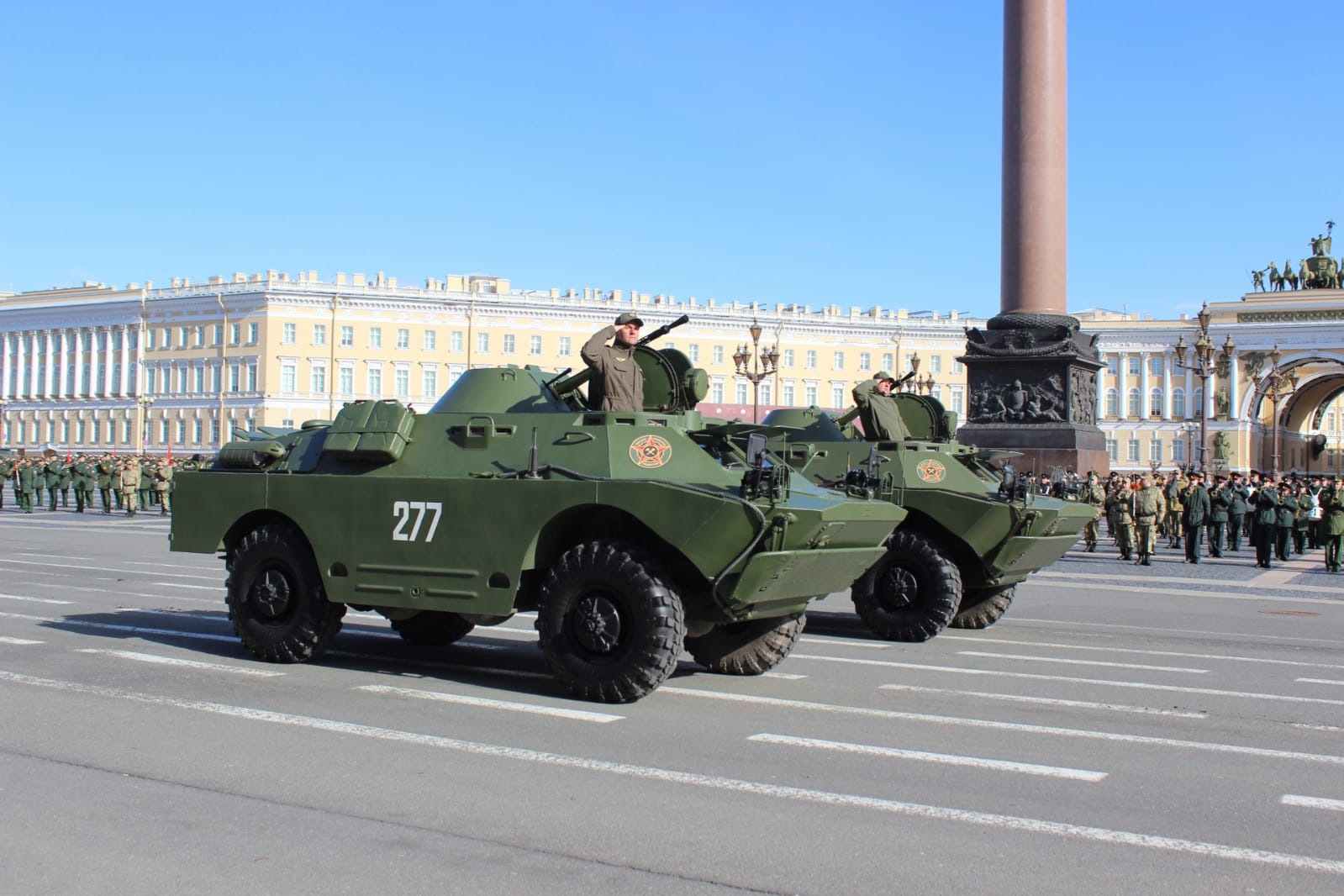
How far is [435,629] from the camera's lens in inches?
448

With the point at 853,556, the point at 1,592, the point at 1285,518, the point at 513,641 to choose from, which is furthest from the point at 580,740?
the point at 1285,518

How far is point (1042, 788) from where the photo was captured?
6.67m

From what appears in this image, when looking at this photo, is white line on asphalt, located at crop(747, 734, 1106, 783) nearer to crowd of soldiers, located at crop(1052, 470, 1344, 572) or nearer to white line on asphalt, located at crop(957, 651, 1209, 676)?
white line on asphalt, located at crop(957, 651, 1209, 676)

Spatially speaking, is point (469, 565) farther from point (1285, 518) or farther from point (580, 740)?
point (1285, 518)

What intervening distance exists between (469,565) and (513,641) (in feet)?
8.68

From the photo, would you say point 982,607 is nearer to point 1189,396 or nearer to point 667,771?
point 667,771

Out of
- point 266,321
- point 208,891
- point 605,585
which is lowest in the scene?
point 208,891

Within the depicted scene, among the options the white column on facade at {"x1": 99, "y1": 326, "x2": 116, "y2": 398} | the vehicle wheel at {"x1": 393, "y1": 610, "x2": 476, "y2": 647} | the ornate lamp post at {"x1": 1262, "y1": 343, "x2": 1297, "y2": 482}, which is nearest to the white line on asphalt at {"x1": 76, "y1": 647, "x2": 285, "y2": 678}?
the vehicle wheel at {"x1": 393, "y1": 610, "x2": 476, "y2": 647}

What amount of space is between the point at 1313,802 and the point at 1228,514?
2345 centimetres

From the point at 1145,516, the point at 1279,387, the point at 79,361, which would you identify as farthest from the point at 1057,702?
the point at 79,361

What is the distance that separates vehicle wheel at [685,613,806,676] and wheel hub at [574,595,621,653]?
1592 millimetres

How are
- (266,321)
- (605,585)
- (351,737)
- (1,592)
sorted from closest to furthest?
1. (351,737)
2. (605,585)
3. (1,592)
4. (266,321)

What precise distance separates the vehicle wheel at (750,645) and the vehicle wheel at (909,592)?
9.10ft

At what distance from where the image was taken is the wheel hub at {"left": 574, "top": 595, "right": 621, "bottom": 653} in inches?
344
